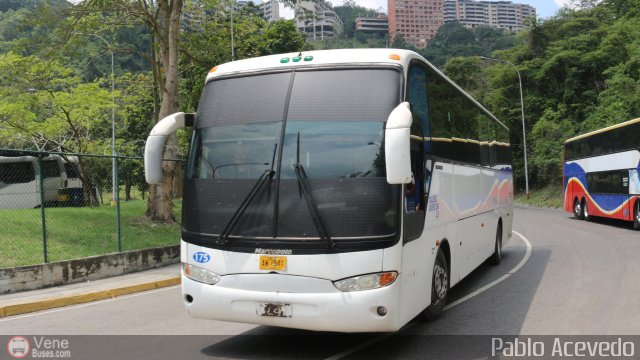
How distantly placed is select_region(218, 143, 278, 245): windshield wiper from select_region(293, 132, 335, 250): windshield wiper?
25 centimetres

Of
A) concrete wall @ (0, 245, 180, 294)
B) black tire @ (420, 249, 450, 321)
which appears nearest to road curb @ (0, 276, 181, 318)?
concrete wall @ (0, 245, 180, 294)

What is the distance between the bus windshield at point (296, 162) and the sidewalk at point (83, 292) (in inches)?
179

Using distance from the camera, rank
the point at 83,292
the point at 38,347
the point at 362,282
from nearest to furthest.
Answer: the point at 362,282 < the point at 38,347 < the point at 83,292

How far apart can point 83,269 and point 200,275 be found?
21.2ft

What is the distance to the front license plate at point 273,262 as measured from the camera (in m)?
5.39

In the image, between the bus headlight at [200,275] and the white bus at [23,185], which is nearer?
the bus headlight at [200,275]

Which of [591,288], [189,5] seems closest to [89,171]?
[189,5]

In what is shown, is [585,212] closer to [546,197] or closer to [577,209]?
[577,209]

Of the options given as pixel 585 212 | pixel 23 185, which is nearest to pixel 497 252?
pixel 23 185

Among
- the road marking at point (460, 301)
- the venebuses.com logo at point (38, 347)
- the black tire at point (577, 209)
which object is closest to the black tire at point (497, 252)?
the road marking at point (460, 301)

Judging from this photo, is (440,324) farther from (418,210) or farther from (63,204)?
(63,204)

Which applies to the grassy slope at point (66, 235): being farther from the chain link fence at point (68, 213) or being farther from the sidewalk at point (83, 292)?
the sidewalk at point (83, 292)

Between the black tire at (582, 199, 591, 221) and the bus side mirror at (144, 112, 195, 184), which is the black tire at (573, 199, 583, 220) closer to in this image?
the black tire at (582, 199, 591, 221)

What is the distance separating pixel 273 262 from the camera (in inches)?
213
